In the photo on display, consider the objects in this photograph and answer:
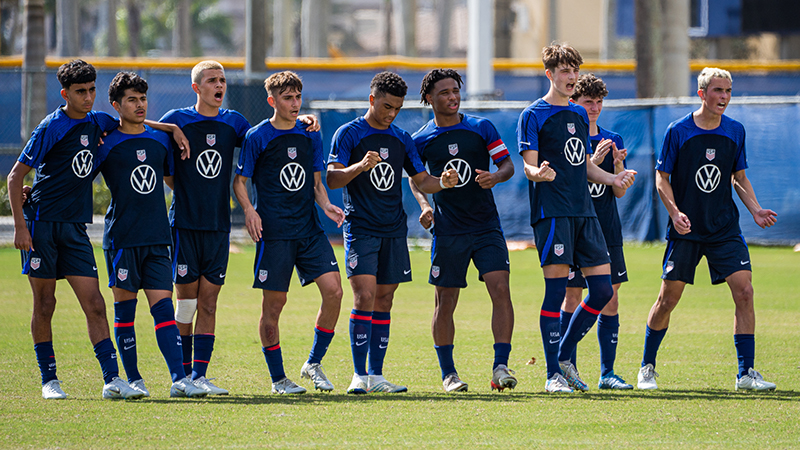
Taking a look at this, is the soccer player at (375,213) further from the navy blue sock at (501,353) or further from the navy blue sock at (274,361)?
the navy blue sock at (501,353)

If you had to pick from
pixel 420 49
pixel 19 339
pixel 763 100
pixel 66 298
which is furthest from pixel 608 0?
pixel 420 49

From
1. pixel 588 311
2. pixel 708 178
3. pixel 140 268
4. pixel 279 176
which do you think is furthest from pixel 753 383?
pixel 140 268

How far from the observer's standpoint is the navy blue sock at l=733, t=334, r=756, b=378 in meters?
6.89

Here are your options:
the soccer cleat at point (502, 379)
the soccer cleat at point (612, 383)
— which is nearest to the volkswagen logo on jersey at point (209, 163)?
the soccer cleat at point (502, 379)

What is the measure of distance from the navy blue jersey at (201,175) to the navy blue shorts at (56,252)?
66cm

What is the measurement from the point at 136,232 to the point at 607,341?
3435 millimetres

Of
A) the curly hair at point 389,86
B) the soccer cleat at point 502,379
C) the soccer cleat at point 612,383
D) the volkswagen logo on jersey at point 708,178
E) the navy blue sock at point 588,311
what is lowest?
the soccer cleat at point 612,383

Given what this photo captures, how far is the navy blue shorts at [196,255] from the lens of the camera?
695cm

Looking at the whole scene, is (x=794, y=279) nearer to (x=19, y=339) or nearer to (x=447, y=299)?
(x=447, y=299)

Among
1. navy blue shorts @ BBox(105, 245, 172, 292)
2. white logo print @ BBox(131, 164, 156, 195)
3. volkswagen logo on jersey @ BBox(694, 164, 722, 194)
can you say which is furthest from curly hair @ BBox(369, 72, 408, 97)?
A: volkswagen logo on jersey @ BBox(694, 164, 722, 194)

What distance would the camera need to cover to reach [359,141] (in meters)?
7.08

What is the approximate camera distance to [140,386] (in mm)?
6637

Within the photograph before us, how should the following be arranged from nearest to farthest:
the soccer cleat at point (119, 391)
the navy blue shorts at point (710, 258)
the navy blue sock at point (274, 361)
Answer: the soccer cleat at point (119, 391)
the navy blue sock at point (274, 361)
the navy blue shorts at point (710, 258)

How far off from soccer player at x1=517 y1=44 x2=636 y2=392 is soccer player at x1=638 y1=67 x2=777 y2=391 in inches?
19.0
